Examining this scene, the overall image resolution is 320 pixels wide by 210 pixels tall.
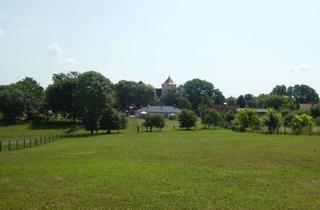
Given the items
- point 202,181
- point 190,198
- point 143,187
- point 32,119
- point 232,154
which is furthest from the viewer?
point 32,119

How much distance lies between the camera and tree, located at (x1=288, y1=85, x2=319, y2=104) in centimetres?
17995

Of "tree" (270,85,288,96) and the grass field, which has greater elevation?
"tree" (270,85,288,96)

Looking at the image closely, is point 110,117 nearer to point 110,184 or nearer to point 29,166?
point 29,166

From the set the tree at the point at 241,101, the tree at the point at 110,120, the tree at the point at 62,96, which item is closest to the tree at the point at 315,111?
the tree at the point at 110,120

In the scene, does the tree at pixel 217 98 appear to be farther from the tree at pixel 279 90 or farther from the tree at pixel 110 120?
the tree at pixel 110 120

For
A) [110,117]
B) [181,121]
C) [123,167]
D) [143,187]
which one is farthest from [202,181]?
[181,121]

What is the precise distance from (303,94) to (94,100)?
135664 millimetres

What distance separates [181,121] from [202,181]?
62780mm

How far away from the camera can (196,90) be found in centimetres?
16675

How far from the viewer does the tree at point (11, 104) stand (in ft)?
302

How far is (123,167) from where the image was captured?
82.5 feet

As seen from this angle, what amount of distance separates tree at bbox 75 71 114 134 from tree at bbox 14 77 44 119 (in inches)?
1144

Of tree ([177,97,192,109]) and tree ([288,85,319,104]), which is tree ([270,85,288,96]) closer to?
tree ([288,85,319,104])

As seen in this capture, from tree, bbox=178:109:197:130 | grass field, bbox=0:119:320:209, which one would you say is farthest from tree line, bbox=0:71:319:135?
grass field, bbox=0:119:320:209
